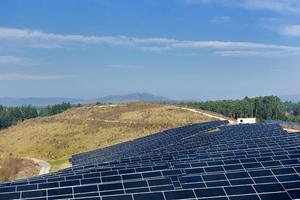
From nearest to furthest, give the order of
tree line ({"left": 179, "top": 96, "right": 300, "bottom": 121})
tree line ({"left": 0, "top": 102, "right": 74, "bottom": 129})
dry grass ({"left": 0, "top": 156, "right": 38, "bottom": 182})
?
dry grass ({"left": 0, "top": 156, "right": 38, "bottom": 182})
tree line ({"left": 179, "top": 96, "right": 300, "bottom": 121})
tree line ({"left": 0, "top": 102, "right": 74, "bottom": 129})

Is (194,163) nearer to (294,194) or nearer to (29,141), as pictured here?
(294,194)

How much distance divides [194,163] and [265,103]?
115 meters

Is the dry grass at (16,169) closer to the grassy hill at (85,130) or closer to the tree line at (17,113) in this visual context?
Result: the grassy hill at (85,130)

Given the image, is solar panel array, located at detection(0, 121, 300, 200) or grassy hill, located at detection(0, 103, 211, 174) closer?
solar panel array, located at detection(0, 121, 300, 200)

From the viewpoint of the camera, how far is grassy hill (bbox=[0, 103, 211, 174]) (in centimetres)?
8056

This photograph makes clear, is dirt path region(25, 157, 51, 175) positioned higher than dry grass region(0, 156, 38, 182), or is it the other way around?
dry grass region(0, 156, 38, 182)

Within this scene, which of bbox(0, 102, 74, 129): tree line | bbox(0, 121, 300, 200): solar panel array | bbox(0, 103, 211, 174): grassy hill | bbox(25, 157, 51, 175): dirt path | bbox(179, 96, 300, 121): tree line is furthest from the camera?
bbox(0, 102, 74, 129): tree line

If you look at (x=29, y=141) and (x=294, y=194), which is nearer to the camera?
(x=294, y=194)

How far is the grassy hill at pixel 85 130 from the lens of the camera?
8056cm

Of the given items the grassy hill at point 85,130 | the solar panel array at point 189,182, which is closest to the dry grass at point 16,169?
the grassy hill at point 85,130

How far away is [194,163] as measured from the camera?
25672 mm

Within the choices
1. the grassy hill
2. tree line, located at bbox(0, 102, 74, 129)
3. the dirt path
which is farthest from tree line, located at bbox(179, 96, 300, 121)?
the dirt path

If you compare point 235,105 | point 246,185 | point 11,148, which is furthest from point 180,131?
point 235,105

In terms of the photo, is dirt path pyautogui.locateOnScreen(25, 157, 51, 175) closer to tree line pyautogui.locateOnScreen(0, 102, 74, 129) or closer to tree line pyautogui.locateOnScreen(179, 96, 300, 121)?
tree line pyautogui.locateOnScreen(0, 102, 74, 129)
